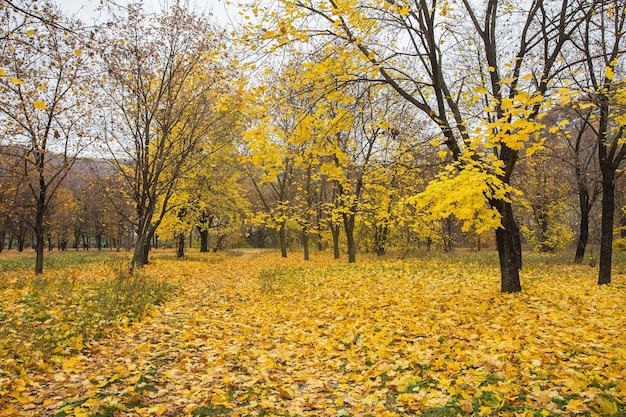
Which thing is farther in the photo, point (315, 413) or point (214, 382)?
point (214, 382)

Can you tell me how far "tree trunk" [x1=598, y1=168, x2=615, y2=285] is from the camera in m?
10.2

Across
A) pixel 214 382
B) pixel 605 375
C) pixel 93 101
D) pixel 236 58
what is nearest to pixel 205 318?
pixel 214 382

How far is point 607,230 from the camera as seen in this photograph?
10422 mm

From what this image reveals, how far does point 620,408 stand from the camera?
3219mm

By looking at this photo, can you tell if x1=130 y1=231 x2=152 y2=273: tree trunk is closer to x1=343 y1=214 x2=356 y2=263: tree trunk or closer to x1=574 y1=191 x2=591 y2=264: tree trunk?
x1=343 y1=214 x2=356 y2=263: tree trunk

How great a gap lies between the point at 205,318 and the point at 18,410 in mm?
4318

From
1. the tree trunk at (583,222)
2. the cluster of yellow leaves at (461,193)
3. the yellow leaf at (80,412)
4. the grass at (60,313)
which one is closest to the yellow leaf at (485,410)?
the cluster of yellow leaves at (461,193)

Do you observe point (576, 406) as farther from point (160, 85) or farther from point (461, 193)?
point (160, 85)

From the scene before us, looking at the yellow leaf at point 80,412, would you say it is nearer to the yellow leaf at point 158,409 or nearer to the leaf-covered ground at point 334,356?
the leaf-covered ground at point 334,356

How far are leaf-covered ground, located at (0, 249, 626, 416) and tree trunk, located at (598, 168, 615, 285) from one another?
3.32ft

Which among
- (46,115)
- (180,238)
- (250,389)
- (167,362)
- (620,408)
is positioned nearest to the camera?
(620,408)

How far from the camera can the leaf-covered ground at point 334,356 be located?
12.2ft

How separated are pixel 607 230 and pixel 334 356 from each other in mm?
9386

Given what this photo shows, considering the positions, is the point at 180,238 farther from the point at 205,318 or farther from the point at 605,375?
the point at 605,375
